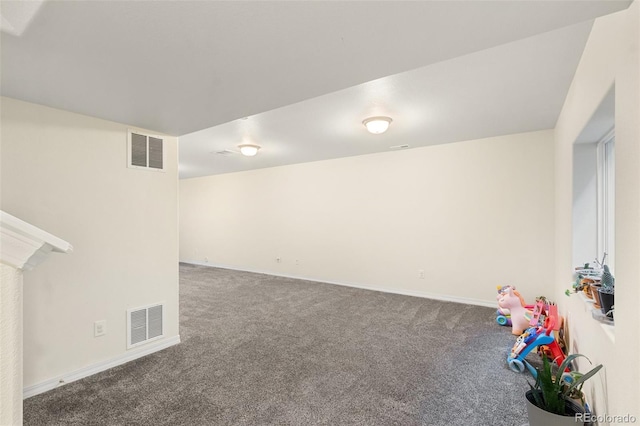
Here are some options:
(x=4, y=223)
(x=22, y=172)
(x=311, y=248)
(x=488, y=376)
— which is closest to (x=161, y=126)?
(x=22, y=172)

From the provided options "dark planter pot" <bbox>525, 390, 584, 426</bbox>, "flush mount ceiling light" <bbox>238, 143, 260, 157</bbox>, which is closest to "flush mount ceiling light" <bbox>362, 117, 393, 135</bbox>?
"flush mount ceiling light" <bbox>238, 143, 260, 157</bbox>

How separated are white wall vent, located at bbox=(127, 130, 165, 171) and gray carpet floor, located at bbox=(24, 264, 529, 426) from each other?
1802mm

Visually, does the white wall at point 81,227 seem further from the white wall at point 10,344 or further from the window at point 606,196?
the window at point 606,196

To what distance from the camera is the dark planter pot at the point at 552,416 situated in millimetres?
1566

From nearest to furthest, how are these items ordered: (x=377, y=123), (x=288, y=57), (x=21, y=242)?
(x=21, y=242), (x=288, y=57), (x=377, y=123)

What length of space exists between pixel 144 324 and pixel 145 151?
5.41ft

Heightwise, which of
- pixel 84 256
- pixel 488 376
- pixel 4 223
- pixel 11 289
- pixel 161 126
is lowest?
pixel 488 376

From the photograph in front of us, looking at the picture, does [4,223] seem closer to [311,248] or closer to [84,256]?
[84,256]

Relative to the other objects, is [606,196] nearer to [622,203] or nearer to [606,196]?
[606,196]

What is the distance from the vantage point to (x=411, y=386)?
7.83ft

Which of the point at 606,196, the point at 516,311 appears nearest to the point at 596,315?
the point at 606,196

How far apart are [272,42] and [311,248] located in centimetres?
507

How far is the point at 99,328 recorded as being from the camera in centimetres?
269

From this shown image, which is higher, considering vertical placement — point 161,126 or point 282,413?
point 161,126
